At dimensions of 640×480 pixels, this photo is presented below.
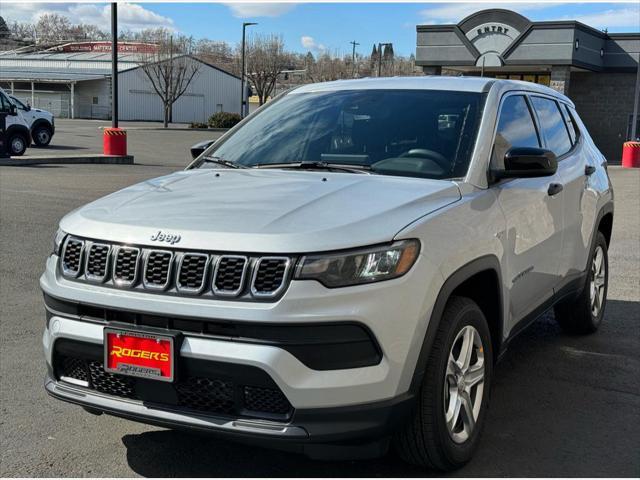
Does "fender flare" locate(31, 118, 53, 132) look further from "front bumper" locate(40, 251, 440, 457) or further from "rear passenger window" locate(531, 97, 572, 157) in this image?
"front bumper" locate(40, 251, 440, 457)

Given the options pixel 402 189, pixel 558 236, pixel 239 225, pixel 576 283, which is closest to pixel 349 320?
pixel 239 225

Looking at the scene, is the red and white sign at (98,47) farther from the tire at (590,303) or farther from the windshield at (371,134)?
the windshield at (371,134)

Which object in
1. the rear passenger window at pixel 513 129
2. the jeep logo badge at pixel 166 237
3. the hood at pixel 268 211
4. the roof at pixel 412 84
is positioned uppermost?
the roof at pixel 412 84

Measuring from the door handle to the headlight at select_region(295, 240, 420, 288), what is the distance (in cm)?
198

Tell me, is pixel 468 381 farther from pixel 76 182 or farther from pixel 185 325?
pixel 76 182

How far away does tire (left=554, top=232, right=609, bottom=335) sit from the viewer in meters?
5.63

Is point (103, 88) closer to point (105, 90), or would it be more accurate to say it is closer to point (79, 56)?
point (105, 90)

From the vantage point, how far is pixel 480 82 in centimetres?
443

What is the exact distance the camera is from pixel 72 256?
10.7ft

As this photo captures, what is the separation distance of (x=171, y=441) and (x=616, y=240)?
8.83m

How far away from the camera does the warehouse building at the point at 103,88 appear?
A: 216 ft

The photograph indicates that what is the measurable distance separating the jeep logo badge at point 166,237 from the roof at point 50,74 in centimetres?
6646


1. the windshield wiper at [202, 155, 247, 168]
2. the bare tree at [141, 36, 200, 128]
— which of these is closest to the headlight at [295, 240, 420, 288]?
the windshield wiper at [202, 155, 247, 168]

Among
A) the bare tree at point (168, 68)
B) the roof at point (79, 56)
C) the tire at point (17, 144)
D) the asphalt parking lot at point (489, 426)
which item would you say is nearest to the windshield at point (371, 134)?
the asphalt parking lot at point (489, 426)
